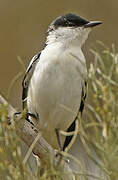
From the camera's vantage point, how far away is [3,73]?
3.25 metres

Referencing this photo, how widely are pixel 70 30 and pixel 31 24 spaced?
112 cm

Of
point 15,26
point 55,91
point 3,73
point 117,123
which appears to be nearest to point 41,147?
point 55,91

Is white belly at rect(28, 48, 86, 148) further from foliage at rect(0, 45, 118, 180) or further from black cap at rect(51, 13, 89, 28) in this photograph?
foliage at rect(0, 45, 118, 180)

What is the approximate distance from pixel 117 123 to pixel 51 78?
1.12 meters

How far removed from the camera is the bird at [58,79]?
221 centimetres

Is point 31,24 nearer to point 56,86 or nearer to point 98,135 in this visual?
point 56,86

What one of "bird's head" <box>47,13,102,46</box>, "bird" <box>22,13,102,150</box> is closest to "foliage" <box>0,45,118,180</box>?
"bird" <box>22,13,102,150</box>

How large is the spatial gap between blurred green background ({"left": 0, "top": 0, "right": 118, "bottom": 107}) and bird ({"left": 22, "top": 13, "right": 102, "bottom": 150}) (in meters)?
0.88

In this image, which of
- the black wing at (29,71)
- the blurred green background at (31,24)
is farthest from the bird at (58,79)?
the blurred green background at (31,24)

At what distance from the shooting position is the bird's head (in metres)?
2.31

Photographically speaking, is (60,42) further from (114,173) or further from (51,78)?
(114,173)

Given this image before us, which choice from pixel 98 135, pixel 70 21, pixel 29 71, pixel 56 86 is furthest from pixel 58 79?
pixel 98 135

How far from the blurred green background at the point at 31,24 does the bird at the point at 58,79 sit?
88 cm

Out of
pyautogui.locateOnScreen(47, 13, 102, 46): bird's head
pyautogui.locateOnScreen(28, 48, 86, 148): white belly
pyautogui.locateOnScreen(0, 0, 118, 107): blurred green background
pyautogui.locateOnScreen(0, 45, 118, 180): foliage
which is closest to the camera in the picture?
pyautogui.locateOnScreen(0, 45, 118, 180): foliage
